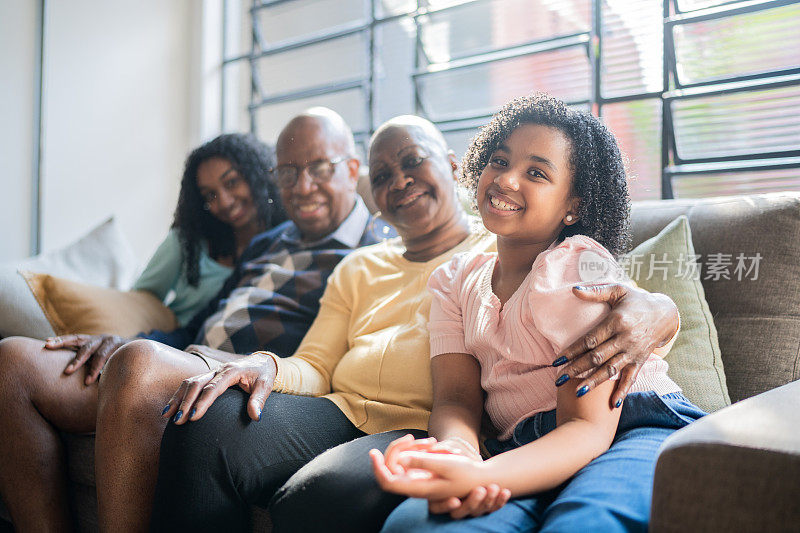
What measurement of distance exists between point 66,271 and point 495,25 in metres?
1.99

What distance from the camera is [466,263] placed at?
131 cm

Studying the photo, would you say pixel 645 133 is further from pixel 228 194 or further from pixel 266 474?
pixel 266 474

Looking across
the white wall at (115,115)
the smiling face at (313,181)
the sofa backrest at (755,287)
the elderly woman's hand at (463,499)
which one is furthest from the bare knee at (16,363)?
the white wall at (115,115)

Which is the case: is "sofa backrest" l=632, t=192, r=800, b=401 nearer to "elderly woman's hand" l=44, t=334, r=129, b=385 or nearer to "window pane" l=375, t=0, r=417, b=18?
"elderly woman's hand" l=44, t=334, r=129, b=385

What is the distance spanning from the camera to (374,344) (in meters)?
1.38

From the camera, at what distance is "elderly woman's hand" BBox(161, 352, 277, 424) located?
1.15 metres

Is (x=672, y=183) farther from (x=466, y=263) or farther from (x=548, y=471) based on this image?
(x=548, y=471)

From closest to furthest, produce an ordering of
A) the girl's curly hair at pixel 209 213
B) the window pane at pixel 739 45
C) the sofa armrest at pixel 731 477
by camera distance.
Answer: the sofa armrest at pixel 731 477, the window pane at pixel 739 45, the girl's curly hair at pixel 209 213

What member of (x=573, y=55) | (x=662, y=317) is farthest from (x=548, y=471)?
(x=573, y=55)

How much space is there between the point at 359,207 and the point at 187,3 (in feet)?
7.94

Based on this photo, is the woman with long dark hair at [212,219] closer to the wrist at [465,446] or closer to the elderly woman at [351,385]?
the elderly woman at [351,385]

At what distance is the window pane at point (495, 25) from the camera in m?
2.51

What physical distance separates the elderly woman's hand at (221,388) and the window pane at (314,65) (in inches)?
88.5

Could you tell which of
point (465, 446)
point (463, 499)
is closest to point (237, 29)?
point (465, 446)
